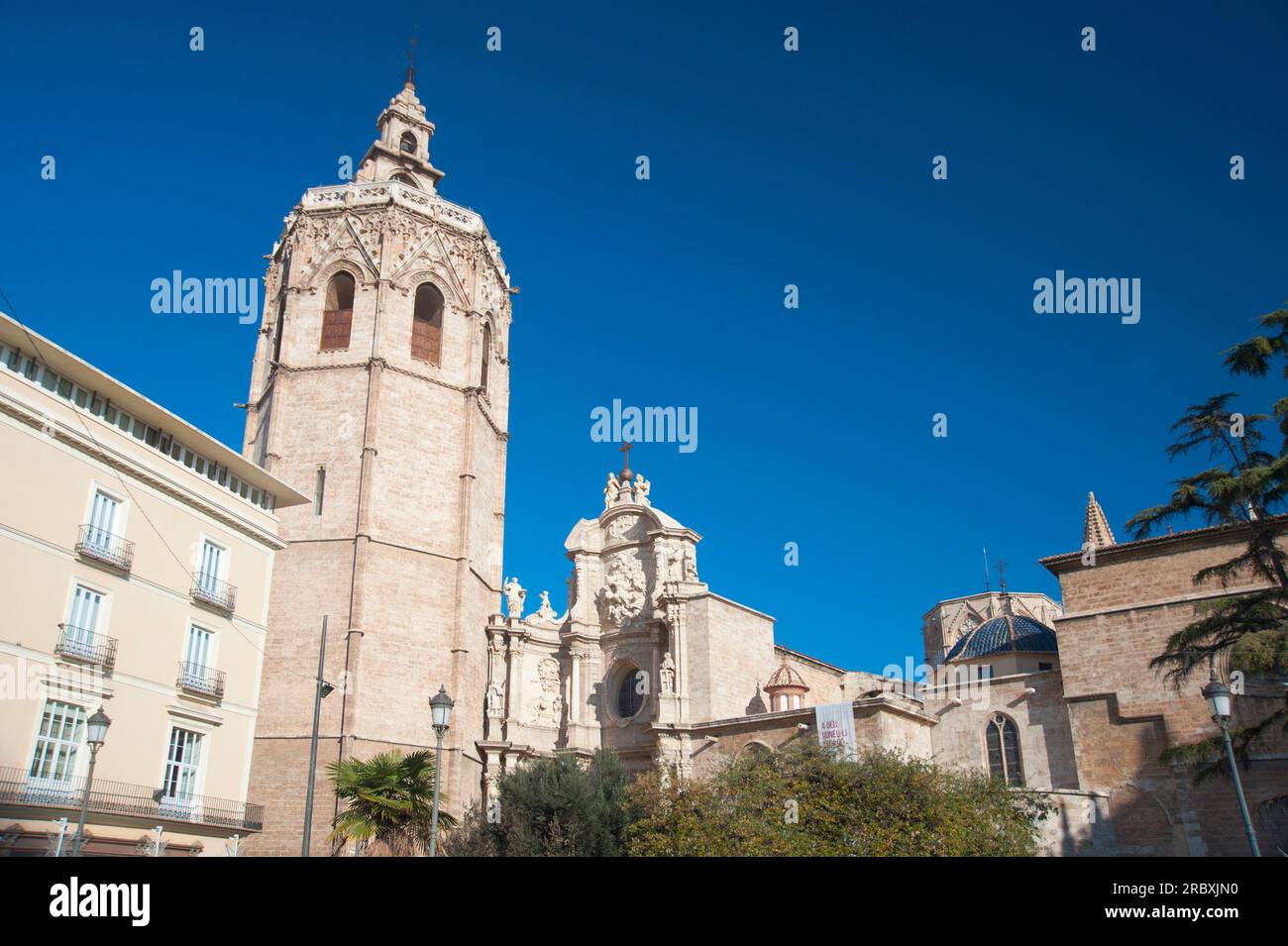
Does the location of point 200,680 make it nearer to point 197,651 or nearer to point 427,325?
point 197,651

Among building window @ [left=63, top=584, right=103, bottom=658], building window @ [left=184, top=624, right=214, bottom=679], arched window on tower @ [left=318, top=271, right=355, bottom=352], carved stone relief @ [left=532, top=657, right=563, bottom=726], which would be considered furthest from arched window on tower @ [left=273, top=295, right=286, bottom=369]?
building window @ [left=63, top=584, right=103, bottom=658]

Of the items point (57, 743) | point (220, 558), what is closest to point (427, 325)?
point (220, 558)

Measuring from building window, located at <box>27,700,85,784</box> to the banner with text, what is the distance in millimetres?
16788

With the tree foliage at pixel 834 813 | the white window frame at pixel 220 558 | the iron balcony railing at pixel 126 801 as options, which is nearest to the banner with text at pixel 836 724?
the tree foliage at pixel 834 813

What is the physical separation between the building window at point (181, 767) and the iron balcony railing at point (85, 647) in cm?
228

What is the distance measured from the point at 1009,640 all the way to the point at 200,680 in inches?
1052

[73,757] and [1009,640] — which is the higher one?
[1009,640]

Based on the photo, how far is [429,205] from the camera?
36.6m

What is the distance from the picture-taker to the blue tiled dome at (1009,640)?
3616 cm

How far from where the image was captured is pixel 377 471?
32.6 m

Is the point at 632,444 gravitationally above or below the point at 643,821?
above
